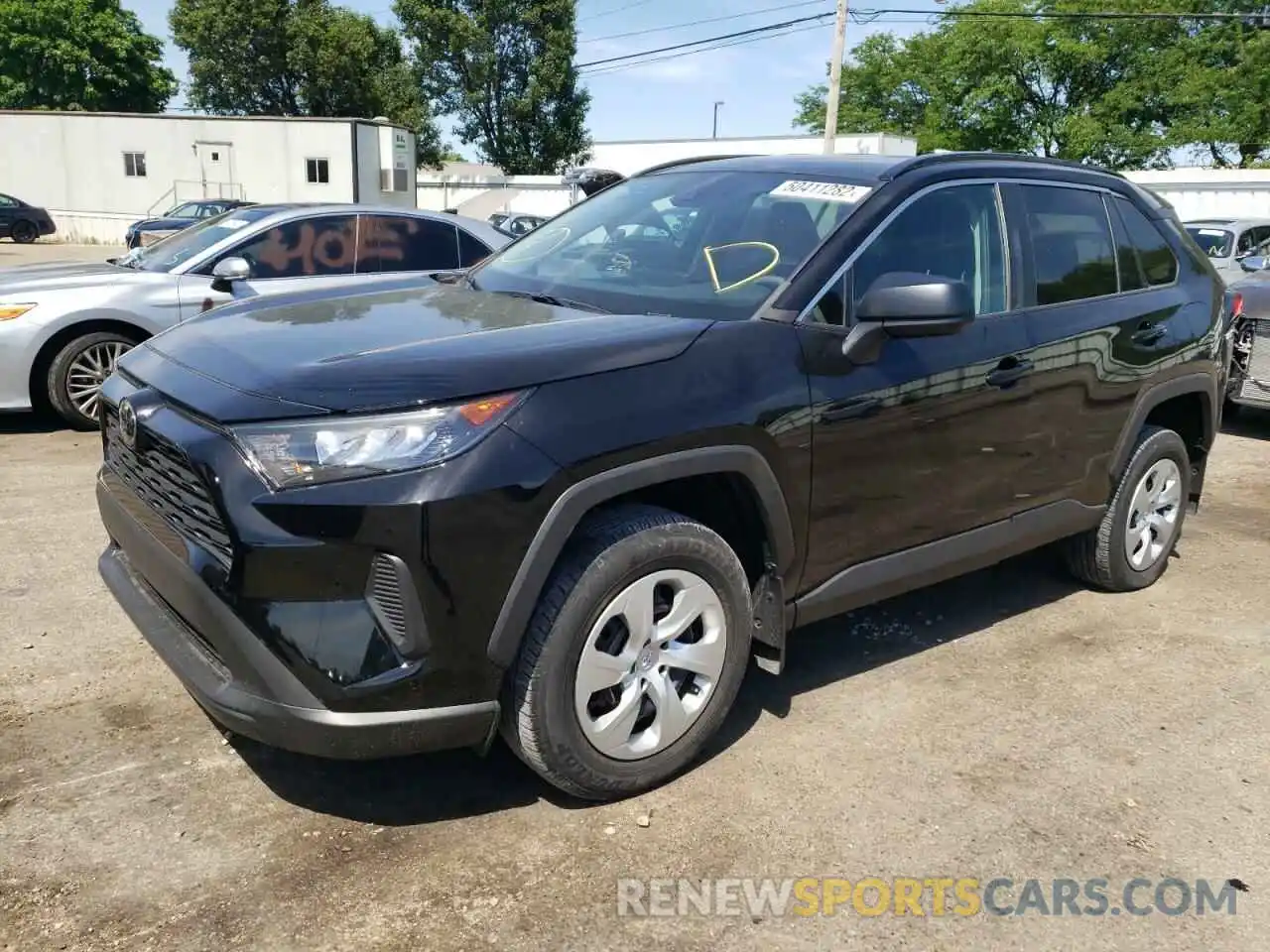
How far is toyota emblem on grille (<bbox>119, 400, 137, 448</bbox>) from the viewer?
2.76m

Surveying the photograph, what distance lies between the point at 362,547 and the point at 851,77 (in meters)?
56.9

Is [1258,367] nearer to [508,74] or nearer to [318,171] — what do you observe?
[318,171]

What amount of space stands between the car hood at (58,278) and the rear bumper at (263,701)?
4.80m

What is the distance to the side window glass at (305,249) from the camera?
704cm

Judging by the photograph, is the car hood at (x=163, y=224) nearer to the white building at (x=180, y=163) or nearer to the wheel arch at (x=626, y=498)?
the white building at (x=180, y=163)

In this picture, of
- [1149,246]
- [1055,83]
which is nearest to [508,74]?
[1055,83]

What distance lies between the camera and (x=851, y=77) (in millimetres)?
53906

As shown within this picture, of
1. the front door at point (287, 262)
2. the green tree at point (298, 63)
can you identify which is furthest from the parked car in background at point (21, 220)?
the front door at point (287, 262)

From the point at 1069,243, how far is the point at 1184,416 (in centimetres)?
129

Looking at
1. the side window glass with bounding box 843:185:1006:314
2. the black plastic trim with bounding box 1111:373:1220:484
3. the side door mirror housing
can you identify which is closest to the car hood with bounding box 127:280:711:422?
the side window glass with bounding box 843:185:1006:314

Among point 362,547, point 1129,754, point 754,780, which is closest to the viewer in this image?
point 362,547

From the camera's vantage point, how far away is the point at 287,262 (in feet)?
23.2

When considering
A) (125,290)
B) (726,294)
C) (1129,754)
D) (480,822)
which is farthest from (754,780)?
(125,290)

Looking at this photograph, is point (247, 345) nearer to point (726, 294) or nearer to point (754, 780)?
point (726, 294)
